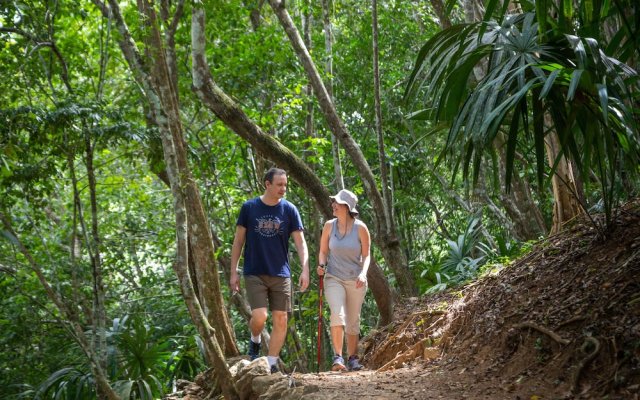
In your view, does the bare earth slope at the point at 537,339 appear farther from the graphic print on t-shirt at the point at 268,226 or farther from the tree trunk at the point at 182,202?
the graphic print on t-shirt at the point at 268,226

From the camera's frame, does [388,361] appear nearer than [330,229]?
No

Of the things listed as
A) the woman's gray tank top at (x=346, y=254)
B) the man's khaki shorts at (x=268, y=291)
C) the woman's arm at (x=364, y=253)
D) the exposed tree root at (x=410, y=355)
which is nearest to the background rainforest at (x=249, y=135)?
the man's khaki shorts at (x=268, y=291)

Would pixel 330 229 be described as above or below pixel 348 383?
above

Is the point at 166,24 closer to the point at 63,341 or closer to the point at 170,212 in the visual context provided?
the point at 63,341

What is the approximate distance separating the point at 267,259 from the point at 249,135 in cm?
281

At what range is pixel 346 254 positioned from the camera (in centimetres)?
750

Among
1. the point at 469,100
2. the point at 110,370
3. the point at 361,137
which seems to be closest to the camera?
the point at 469,100

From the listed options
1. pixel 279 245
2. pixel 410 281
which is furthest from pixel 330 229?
pixel 410 281

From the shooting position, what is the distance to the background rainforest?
530 centimetres

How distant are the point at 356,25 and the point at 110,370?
12109 millimetres

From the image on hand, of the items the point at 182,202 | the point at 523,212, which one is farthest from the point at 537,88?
the point at 523,212

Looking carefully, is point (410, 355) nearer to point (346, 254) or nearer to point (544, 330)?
point (346, 254)

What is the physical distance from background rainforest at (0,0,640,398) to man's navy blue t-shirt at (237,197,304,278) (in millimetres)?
457

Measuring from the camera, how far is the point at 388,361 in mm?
8375
